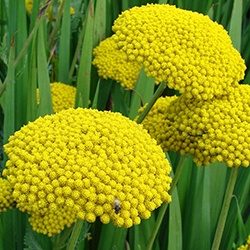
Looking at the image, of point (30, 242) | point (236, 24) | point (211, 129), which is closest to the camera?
point (211, 129)

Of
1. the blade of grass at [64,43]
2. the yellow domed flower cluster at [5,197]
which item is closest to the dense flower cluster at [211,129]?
the yellow domed flower cluster at [5,197]

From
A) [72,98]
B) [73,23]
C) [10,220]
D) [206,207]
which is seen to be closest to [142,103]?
[72,98]

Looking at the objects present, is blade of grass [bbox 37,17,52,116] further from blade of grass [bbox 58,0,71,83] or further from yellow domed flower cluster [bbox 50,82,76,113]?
blade of grass [bbox 58,0,71,83]

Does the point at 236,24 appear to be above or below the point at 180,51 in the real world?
below

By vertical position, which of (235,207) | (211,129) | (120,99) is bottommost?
(235,207)

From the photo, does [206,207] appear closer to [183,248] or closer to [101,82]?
[183,248]

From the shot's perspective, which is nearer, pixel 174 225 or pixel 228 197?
pixel 228 197

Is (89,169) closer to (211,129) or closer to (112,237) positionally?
(211,129)

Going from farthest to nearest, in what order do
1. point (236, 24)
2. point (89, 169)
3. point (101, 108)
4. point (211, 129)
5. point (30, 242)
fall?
point (101, 108)
point (236, 24)
point (30, 242)
point (211, 129)
point (89, 169)

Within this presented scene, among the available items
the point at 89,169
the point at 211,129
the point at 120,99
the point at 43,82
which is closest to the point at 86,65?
the point at 43,82
